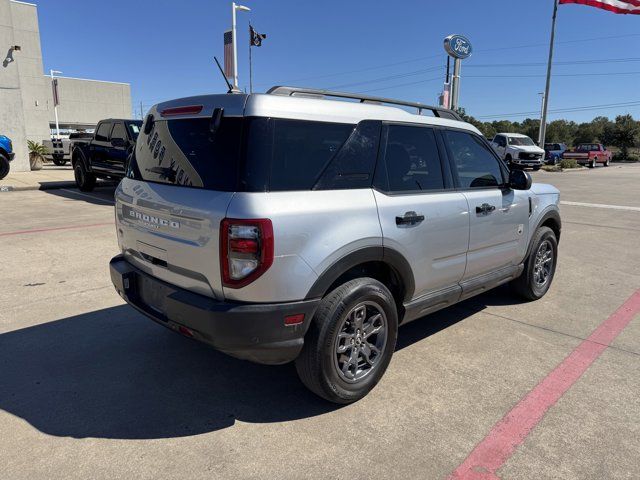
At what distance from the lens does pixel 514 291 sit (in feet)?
16.5

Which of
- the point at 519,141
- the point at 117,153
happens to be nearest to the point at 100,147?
the point at 117,153

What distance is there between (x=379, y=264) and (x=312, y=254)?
72 centimetres

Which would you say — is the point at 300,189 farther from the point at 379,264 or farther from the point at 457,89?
the point at 457,89

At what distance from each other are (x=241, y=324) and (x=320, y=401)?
927mm

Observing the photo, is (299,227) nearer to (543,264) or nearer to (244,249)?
(244,249)

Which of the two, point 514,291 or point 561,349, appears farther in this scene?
point 514,291

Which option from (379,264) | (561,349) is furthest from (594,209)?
(379,264)

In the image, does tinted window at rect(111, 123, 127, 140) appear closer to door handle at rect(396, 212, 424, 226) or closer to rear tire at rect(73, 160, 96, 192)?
rear tire at rect(73, 160, 96, 192)

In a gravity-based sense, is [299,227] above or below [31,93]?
below

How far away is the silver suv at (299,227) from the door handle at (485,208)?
0.7 inches

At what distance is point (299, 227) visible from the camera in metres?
2.57

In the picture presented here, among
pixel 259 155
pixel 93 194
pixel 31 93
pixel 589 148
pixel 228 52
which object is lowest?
pixel 93 194

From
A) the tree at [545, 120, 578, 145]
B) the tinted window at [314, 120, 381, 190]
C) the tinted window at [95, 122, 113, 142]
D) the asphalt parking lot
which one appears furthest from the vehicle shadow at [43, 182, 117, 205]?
the tree at [545, 120, 578, 145]

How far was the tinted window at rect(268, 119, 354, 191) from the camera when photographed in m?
2.63
